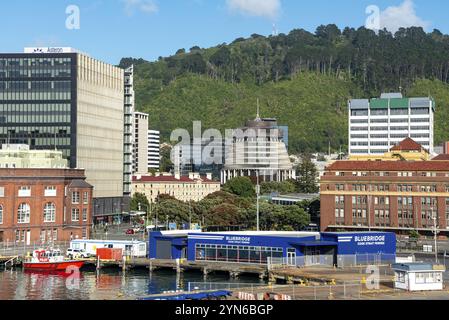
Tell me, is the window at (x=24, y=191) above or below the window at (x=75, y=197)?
above

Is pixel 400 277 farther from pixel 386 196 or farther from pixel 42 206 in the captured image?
pixel 386 196

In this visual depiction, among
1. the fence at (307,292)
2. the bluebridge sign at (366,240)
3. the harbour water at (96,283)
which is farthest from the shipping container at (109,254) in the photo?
the fence at (307,292)

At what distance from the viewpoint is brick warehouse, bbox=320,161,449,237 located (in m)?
144

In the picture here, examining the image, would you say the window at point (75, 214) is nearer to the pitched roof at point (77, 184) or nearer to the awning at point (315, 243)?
the pitched roof at point (77, 184)

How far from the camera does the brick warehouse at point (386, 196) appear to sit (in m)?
144

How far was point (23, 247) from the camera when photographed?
116 meters

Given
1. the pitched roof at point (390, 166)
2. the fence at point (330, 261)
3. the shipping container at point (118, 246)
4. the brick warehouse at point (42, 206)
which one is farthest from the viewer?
the pitched roof at point (390, 166)

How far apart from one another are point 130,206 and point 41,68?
48.6m

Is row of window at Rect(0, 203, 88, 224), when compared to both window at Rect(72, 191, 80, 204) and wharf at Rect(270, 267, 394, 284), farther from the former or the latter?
wharf at Rect(270, 267, 394, 284)

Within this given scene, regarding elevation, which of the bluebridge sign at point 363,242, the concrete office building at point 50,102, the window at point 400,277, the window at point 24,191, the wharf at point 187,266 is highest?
the concrete office building at point 50,102

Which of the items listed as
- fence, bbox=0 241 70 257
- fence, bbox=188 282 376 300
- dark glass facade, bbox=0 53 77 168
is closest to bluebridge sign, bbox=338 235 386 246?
fence, bbox=188 282 376 300
